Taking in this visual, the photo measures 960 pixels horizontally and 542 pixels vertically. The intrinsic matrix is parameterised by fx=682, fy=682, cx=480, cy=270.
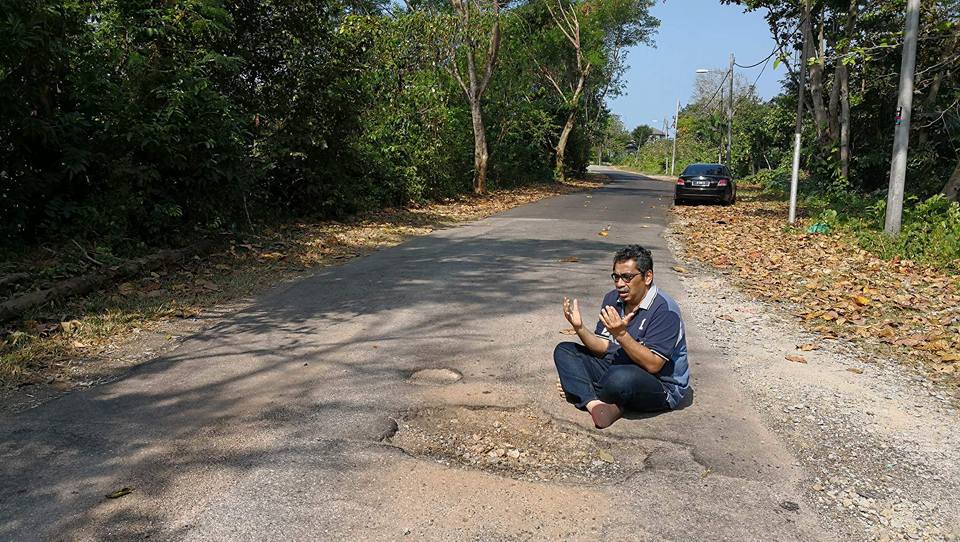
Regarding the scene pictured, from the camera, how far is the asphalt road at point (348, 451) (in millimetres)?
2955

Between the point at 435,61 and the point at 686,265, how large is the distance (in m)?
13.1

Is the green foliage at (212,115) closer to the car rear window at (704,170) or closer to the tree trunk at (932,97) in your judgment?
the car rear window at (704,170)

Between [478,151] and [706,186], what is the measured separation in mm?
7546

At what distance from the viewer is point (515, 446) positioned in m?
3.75

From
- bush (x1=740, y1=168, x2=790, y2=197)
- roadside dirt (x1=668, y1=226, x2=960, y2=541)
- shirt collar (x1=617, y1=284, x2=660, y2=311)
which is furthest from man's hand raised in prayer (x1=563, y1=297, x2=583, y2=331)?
bush (x1=740, y1=168, x2=790, y2=197)

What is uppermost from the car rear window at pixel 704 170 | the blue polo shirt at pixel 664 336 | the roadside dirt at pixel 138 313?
the car rear window at pixel 704 170

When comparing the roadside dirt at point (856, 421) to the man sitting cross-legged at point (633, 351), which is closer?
the roadside dirt at point (856, 421)

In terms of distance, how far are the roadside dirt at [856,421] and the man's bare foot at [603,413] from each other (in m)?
0.95

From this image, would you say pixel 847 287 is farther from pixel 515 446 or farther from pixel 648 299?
pixel 515 446

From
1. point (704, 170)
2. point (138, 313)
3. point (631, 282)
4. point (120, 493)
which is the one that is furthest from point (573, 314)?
point (704, 170)

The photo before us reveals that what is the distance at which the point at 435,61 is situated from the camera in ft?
68.3

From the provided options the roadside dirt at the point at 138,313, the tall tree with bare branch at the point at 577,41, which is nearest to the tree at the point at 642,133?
the tall tree with bare branch at the point at 577,41

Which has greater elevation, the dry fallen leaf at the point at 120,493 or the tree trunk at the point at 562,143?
the tree trunk at the point at 562,143

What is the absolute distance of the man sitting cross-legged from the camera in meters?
4.03
